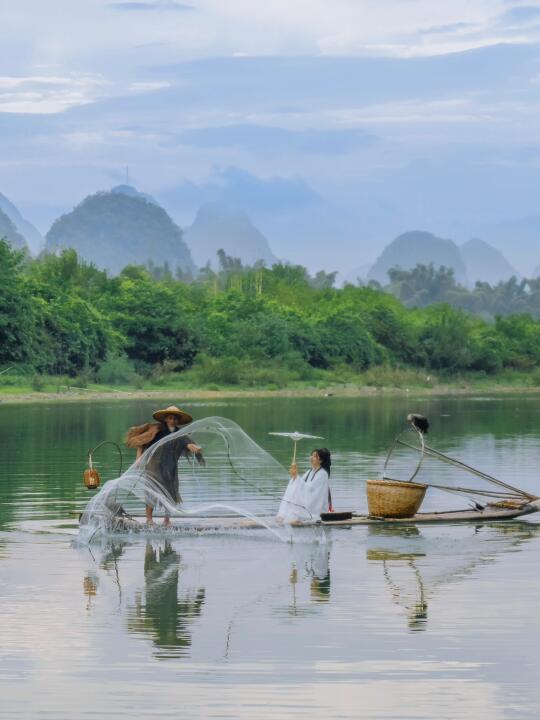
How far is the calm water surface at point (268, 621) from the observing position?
9.62 meters

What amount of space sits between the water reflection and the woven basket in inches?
8.5

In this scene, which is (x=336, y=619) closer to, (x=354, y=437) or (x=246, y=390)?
(x=354, y=437)

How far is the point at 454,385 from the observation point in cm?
9581

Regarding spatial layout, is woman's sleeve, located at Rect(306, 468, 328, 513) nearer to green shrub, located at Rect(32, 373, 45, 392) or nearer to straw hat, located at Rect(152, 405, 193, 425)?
straw hat, located at Rect(152, 405, 193, 425)

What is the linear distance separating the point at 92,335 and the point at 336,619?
6370 centimetres

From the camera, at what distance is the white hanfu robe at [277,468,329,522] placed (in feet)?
56.1

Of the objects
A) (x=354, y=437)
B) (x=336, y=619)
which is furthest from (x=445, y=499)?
(x=354, y=437)

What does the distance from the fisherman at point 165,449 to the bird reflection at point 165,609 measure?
5.65 ft

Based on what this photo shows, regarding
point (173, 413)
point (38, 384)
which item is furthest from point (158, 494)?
point (38, 384)

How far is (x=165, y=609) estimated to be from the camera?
12.7m

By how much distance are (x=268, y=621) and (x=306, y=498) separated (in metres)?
5.07

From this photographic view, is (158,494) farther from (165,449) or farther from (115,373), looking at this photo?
(115,373)

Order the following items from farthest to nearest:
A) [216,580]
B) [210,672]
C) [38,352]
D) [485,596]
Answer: [38,352]
[216,580]
[485,596]
[210,672]

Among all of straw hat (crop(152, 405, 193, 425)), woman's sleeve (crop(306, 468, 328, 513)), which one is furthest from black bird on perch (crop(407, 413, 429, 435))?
straw hat (crop(152, 405, 193, 425))
